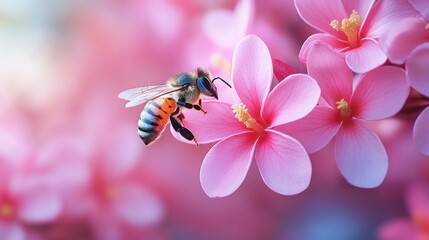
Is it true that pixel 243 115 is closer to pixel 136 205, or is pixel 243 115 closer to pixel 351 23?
pixel 351 23

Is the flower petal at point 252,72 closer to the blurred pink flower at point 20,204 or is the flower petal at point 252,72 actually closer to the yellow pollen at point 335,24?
the yellow pollen at point 335,24

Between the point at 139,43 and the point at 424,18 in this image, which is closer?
the point at 424,18

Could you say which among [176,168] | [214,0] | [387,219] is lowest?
[387,219]

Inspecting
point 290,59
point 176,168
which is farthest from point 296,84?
point 176,168

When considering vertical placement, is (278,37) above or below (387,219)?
above

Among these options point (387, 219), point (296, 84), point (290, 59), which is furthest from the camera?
point (387, 219)

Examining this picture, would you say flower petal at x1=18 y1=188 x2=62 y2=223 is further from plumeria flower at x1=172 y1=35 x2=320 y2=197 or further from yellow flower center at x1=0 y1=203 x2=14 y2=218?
plumeria flower at x1=172 y1=35 x2=320 y2=197

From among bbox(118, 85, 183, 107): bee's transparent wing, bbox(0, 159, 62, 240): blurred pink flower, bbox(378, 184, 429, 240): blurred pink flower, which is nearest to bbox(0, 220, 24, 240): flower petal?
bbox(0, 159, 62, 240): blurred pink flower

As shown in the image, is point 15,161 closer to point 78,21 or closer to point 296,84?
point 78,21

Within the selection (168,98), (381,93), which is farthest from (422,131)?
(168,98)
